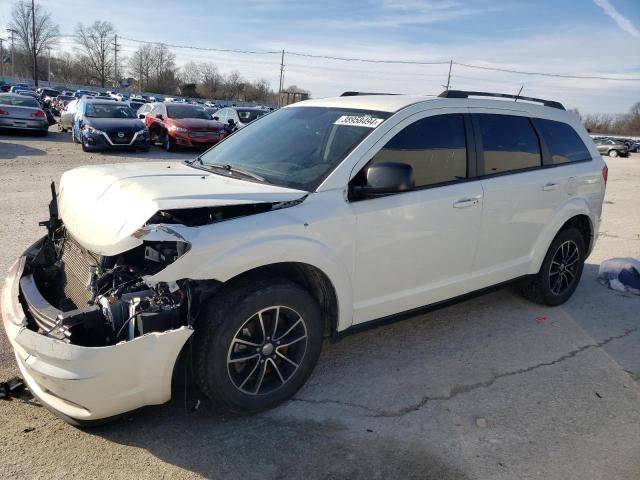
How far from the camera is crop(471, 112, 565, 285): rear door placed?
4.02 metres

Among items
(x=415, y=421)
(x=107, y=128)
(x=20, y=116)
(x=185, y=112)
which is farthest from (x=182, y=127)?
(x=415, y=421)

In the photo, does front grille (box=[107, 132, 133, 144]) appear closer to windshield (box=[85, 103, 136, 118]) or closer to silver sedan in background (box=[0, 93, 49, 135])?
windshield (box=[85, 103, 136, 118])

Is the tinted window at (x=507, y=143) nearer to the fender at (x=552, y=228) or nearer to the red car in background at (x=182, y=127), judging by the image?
the fender at (x=552, y=228)

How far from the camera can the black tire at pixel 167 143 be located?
17188mm

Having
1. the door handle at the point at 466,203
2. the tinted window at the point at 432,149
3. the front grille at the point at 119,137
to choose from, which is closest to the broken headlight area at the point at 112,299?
the tinted window at the point at 432,149

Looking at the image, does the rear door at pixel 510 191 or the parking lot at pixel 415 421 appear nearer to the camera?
the parking lot at pixel 415 421

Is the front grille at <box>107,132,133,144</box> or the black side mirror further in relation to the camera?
the front grille at <box>107,132,133,144</box>

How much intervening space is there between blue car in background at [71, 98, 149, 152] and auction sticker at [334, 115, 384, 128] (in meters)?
13.3

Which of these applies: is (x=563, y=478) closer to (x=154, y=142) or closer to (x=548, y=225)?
(x=548, y=225)

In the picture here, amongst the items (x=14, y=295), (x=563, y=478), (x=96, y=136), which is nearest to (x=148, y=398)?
(x=14, y=295)

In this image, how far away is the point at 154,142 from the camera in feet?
61.7

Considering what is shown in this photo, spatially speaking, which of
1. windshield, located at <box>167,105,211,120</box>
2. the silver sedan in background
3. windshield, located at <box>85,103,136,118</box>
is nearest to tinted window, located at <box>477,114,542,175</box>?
windshield, located at <box>85,103,136,118</box>

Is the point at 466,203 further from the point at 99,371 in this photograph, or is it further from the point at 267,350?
the point at 99,371

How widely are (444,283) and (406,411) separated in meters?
1.07
